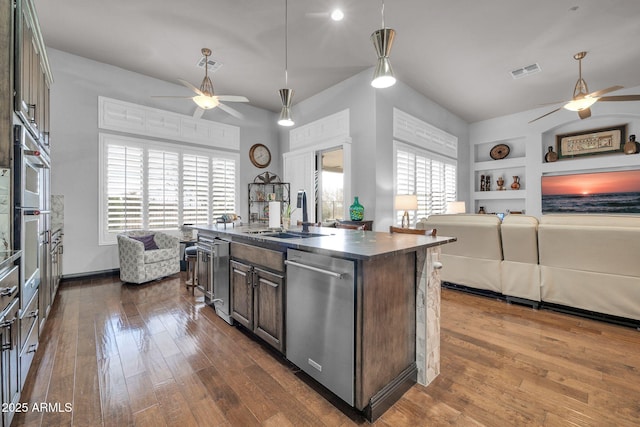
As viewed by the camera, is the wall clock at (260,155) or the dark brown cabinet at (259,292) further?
the wall clock at (260,155)

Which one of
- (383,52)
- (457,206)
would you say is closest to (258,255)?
(383,52)

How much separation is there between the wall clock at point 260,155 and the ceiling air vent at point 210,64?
200cm

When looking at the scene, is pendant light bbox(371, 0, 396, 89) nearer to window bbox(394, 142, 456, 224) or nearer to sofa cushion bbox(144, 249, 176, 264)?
window bbox(394, 142, 456, 224)

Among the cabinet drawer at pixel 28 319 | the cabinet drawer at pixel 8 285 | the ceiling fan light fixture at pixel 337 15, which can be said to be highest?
the ceiling fan light fixture at pixel 337 15

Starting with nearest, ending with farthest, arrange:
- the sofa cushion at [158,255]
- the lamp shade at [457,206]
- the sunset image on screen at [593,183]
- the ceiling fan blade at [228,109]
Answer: the ceiling fan blade at [228,109] < the sofa cushion at [158,255] < the sunset image on screen at [593,183] < the lamp shade at [457,206]

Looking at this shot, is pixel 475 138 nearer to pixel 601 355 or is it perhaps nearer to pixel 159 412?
pixel 601 355

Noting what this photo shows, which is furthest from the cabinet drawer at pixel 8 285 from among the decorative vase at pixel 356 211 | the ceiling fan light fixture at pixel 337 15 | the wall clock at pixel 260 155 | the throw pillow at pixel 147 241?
the wall clock at pixel 260 155

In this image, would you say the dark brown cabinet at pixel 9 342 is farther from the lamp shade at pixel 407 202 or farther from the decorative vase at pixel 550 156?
the decorative vase at pixel 550 156

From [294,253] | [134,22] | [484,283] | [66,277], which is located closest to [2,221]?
[294,253]

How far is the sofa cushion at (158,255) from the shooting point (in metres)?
→ 4.26

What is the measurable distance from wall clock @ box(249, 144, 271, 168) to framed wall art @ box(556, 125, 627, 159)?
7.03 meters

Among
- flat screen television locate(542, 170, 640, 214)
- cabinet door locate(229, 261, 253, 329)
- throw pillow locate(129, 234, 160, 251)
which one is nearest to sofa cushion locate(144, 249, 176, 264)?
throw pillow locate(129, 234, 160, 251)

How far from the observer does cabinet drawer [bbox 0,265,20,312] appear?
1.31 m

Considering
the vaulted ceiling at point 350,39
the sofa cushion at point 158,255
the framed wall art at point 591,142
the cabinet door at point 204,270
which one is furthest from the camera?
the framed wall art at point 591,142
